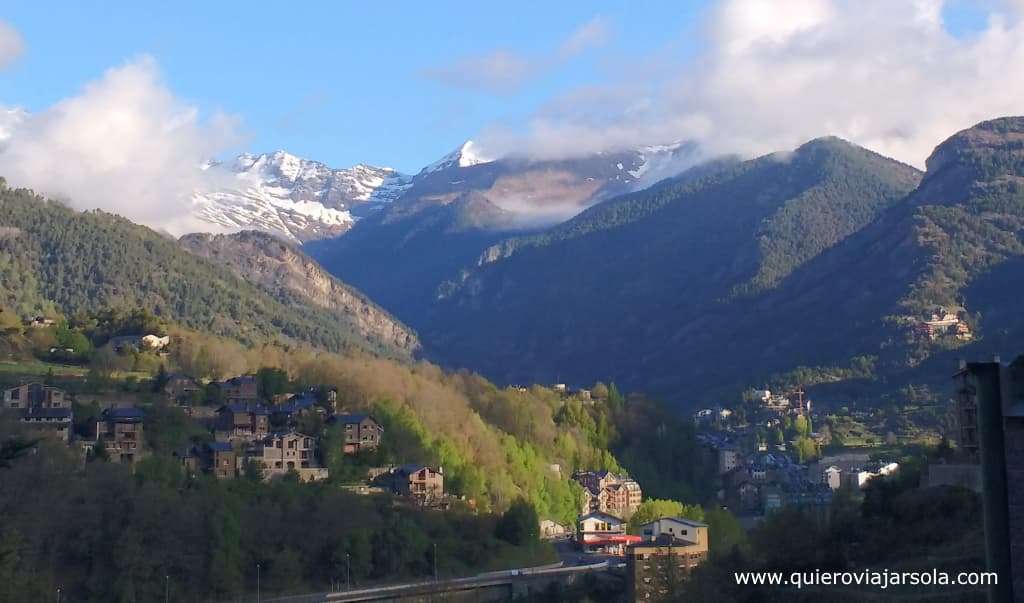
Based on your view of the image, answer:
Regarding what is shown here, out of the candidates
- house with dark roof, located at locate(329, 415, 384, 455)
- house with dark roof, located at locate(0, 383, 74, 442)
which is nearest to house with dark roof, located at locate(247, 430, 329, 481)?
house with dark roof, located at locate(329, 415, 384, 455)

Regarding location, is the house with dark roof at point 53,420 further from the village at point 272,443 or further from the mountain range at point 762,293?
the mountain range at point 762,293

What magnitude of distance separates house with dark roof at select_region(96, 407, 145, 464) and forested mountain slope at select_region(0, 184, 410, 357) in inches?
1892

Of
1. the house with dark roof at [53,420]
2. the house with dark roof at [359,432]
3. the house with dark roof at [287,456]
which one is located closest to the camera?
the house with dark roof at [53,420]

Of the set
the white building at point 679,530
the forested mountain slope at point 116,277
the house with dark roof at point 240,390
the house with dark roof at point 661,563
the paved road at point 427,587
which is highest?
the forested mountain slope at point 116,277

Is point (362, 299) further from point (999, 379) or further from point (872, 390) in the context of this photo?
point (999, 379)

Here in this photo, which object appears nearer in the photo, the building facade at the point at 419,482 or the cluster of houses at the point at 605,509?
the building facade at the point at 419,482

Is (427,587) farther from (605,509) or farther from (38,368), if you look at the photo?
(38,368)

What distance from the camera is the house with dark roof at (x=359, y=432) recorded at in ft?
248

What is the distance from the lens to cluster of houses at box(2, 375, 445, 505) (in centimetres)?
Result: 6812

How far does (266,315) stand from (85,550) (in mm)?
83343

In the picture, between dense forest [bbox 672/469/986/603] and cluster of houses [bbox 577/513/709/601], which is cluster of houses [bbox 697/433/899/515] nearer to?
cluster of houses [bbox 577/513/709/601]

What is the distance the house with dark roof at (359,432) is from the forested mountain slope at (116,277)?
42982mm

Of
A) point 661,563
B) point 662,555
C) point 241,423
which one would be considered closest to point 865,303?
point 241,423

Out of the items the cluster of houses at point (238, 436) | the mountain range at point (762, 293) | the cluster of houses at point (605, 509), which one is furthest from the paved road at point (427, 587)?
the mountain range at point (762, 293)
